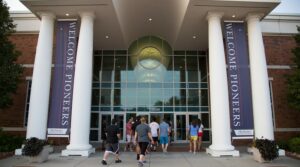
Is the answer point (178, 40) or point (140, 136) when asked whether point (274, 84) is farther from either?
point (140, 136)

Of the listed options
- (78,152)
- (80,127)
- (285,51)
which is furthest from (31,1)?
(285,51)

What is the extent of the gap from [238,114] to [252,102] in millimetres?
1372

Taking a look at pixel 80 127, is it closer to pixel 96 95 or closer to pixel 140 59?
pixel 96 95

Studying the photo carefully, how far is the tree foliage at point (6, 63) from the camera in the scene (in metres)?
16.2

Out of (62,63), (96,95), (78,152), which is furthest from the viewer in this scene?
(96,95)

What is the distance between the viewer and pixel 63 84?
15531 mm

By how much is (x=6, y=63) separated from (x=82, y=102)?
5.24m

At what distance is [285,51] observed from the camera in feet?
71.2

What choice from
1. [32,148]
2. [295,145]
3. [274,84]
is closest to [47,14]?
[32,148]

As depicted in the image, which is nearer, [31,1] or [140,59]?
[31,1]

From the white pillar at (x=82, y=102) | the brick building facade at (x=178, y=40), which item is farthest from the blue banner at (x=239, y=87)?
the white pillar at (x=82, y=102)

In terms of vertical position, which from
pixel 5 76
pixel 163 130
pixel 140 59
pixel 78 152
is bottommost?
pixel 78 152

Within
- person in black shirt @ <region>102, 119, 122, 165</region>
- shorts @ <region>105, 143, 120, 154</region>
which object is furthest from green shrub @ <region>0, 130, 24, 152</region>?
shorts @ <region>105, 143, 120, 154</region>

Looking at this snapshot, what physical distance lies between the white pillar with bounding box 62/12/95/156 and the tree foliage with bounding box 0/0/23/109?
4.09 meters
